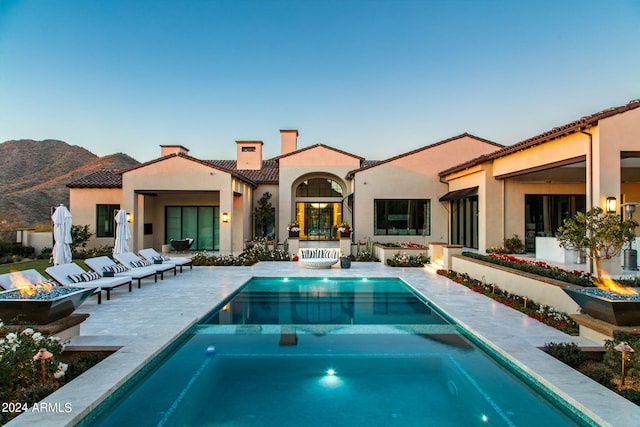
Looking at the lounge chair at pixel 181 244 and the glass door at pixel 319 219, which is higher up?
the glass door at pixel 319 219

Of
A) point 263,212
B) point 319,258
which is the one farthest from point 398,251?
point 263,212

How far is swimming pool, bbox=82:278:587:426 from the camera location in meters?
4.66

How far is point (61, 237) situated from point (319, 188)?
1816 cm

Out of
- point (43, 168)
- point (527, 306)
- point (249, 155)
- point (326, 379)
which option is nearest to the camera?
point (326, 379)

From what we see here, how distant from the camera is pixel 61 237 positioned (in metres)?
11.1

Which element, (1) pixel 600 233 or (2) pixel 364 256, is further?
(2) pixel 364 256

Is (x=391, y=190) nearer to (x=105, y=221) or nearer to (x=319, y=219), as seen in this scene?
(x=319, y=219)

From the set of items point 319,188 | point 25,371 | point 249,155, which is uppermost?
point 249,155

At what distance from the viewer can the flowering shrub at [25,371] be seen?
4508 millimetres

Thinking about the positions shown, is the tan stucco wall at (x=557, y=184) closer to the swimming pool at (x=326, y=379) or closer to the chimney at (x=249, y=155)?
the swimming pool at (x=326, y=379)

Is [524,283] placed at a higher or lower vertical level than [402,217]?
lower

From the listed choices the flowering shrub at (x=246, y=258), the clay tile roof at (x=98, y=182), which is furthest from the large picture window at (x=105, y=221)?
the flowering shrub at (x=246, y=258)

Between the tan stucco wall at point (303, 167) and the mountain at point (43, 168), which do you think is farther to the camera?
the mountain at point (43, 168)

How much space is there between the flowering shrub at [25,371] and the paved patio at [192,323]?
0.24 metres
